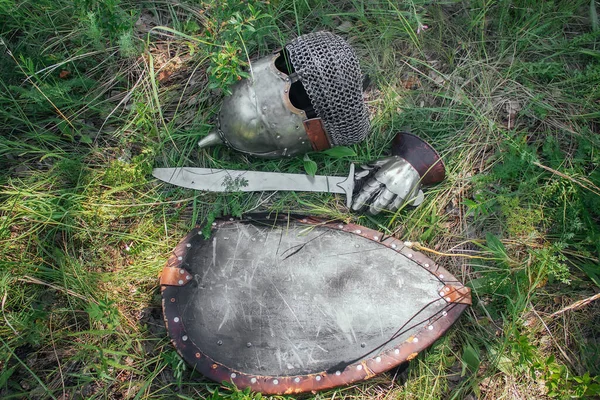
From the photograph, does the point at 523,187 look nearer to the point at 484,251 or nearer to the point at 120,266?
the point at 484,251

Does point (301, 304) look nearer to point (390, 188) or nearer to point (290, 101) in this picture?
point (390, 188)

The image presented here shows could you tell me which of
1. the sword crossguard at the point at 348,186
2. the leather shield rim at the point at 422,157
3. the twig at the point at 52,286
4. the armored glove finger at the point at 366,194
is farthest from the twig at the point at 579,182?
the twig at the point at 52,286

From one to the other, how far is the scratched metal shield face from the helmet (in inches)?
23.9

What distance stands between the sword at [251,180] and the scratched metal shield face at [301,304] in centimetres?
27

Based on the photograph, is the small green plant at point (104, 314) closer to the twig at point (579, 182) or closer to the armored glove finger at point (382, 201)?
the armored glove finger at point (382, 201)

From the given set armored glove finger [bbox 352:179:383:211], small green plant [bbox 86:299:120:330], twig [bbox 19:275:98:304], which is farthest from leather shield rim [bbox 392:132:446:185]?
twig [bbox 19:275:98:304]

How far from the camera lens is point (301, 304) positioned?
3162 mm

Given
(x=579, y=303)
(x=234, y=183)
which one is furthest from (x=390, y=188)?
(x=579, y=303)

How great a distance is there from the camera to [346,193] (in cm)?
335

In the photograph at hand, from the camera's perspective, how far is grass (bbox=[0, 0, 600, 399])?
312cm

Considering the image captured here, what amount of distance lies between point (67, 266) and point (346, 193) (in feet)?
6.05

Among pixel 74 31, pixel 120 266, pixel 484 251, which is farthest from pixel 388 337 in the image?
pixel 74 31

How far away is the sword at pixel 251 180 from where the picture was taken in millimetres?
3359

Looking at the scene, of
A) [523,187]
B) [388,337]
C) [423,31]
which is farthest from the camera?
[423,31]
